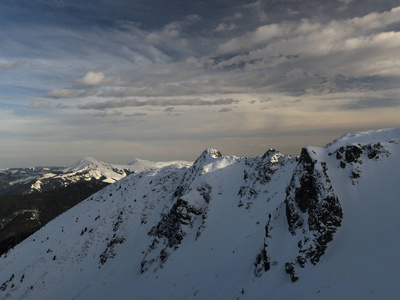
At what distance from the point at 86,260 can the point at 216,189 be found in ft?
139

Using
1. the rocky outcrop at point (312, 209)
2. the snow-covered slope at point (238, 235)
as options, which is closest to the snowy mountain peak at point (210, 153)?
the snow-covered slope at point (238, 235)

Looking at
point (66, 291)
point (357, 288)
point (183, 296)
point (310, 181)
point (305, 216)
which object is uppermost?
point (310, 181)

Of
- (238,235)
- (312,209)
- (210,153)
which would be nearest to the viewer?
(312,209)

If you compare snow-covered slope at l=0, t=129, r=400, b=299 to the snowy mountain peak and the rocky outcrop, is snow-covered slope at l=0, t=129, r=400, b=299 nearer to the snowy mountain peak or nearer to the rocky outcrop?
the rocky outcrop

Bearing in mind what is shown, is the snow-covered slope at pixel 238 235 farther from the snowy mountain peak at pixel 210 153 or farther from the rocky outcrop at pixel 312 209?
the snowy mountain peak at pixel 210 153

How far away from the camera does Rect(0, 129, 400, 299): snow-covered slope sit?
25.8 meters

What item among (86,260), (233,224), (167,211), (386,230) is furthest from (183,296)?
(86,260)

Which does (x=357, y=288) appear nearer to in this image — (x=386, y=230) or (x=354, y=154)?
(x=386, y=230)

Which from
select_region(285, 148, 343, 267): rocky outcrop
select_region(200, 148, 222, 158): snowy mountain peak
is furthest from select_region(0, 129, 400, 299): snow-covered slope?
select_region(200, 148, 222, 158): snowy mountain peak

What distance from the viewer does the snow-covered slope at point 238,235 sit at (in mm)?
25828

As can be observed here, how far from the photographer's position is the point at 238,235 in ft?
149

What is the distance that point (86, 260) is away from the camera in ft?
216

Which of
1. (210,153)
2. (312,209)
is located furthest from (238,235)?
(210,153)

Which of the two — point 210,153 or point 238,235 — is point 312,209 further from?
point 210,153
